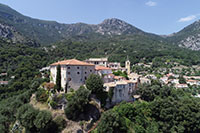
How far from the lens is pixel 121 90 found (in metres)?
40.2

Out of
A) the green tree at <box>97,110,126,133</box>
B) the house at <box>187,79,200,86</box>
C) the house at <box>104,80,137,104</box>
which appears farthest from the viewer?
the house at <box>187,79,200,86</box>

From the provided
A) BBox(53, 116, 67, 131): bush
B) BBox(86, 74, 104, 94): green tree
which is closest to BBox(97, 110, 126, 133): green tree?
BBox(86, 74, 104, 94): green tree

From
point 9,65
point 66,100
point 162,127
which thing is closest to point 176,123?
point 162,127

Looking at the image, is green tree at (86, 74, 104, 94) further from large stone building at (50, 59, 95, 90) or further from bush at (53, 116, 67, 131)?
bush at (53, 116, 67, 131)

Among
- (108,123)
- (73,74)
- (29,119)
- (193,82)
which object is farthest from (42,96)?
(193,82)

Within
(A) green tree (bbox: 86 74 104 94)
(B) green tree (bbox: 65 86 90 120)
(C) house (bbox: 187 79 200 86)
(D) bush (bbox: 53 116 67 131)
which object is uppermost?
(A) green tree (bbox: 86 74 104 94)

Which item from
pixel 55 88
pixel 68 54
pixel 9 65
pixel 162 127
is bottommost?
pixel 162 127

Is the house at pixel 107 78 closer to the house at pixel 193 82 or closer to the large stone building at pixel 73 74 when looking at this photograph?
the large stone building at pixel 73 74

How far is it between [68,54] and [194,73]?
122834 mm

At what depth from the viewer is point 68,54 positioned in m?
132

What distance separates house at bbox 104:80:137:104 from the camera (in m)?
39.2

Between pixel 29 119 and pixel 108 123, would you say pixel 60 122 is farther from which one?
pixel 108 123

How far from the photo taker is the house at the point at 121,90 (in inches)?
1544

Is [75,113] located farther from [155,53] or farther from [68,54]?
[155,53]
